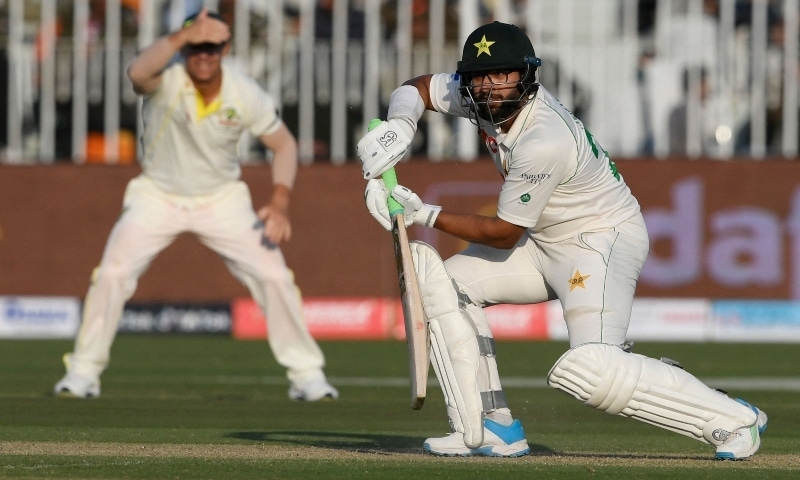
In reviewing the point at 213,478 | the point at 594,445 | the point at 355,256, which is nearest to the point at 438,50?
the point at 355,256

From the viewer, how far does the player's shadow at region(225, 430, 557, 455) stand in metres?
5.14

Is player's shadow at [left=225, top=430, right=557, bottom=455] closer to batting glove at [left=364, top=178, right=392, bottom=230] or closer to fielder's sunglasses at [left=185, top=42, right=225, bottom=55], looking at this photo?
batting glove at [left=364, top=178, right=392, bottom=230]

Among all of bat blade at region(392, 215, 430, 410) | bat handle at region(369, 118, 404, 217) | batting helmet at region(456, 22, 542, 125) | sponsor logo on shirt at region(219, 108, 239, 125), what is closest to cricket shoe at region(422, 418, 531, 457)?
bat blade at region(392, 215, 430, 410)

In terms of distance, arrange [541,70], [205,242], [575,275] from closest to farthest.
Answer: [575,275]
[205,242]
[541,70]

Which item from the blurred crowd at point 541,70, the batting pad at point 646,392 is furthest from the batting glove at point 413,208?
the blurred crowd at point 541,70

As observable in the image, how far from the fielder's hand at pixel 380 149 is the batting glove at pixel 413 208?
3.5 inches

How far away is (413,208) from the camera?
4.78 meters

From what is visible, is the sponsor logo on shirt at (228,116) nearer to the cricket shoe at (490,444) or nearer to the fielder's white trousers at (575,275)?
the fielder's white trousers at (575,275)

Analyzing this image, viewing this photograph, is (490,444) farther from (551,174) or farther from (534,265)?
(551,174)

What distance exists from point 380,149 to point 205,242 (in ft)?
9.32

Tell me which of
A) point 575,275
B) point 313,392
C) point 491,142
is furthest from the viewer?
point 313,392

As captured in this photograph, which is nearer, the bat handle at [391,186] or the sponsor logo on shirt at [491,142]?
the bat handle at [391,186]

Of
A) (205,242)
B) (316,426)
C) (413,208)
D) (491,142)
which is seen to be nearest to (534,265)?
(491,142)

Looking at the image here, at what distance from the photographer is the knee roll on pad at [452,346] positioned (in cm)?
480
